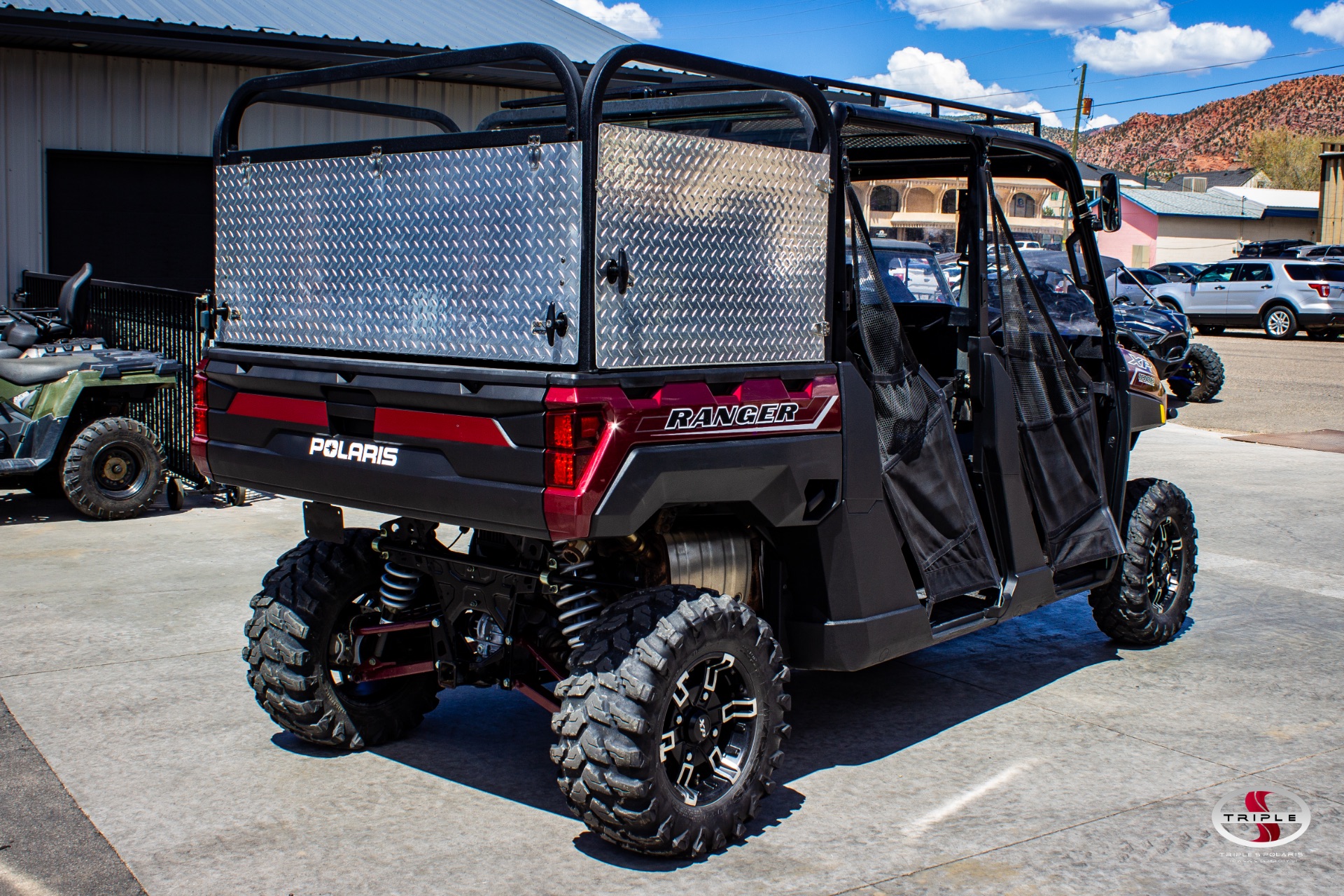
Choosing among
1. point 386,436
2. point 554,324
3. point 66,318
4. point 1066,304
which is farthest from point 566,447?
point 66,318

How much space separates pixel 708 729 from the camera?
4.01m

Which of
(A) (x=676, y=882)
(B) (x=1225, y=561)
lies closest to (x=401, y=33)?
(B) (x=1225, y=561)

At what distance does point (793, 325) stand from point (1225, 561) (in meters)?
5.53

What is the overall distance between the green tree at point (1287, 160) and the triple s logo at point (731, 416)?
100 meters

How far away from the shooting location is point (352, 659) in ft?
15.7

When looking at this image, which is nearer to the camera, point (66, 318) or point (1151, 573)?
point (1151, 573)

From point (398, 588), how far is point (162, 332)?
6993mm

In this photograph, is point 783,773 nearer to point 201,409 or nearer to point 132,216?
point 201,409

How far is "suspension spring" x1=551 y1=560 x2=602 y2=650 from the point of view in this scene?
13.5 feet

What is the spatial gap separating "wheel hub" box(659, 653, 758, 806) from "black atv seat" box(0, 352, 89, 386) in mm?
6850

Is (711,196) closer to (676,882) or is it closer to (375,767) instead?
(676,882)

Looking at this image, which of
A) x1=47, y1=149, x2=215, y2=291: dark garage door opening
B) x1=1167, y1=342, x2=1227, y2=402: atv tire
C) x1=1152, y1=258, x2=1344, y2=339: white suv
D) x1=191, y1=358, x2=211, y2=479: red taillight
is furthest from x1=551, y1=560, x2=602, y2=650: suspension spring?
x1=1152, y1=258, x2=1344, y2=339: white suv

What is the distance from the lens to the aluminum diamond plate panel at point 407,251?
3.68 m

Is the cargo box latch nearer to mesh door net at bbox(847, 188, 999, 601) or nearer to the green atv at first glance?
mesh door net at bbox(847, 188, 999, 601)
